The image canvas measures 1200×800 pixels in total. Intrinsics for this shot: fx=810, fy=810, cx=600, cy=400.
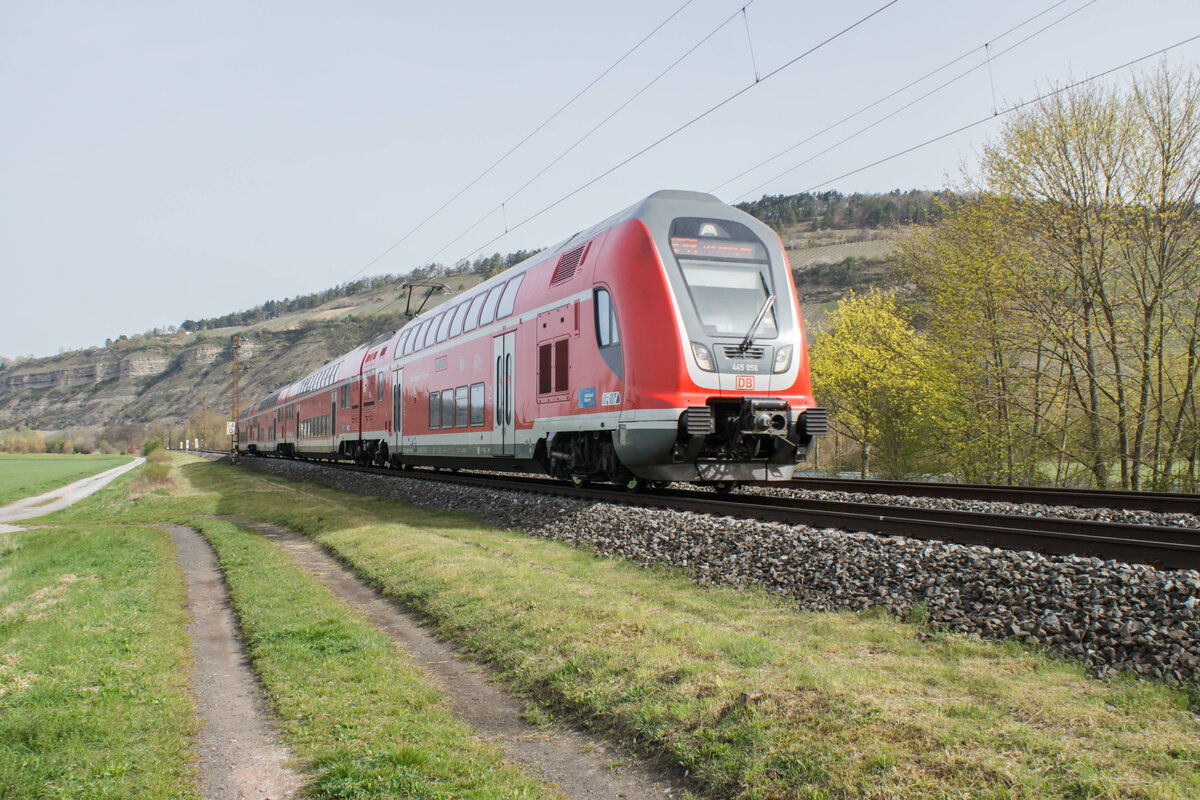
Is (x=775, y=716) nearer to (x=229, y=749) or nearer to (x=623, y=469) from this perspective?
(x=229, y=749)

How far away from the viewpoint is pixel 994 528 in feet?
24.5

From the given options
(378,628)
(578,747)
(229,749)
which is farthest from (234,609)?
(578,747)

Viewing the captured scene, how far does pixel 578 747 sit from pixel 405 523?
1011cm

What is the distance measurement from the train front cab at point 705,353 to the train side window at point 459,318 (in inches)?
298

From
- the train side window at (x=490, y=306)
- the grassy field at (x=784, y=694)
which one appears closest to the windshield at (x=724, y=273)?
Result: the grassy field at (x=784, y=694)

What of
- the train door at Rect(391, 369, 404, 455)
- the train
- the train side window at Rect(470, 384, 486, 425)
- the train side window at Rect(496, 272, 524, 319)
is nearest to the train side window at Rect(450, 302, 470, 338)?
the train side window at Rect(470, 384, 486, 425)

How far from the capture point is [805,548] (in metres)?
7.82

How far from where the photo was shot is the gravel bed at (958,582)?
16.0 feet

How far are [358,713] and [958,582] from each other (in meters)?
4.50

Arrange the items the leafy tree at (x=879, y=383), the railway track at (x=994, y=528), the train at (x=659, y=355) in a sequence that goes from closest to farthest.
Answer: the railway track at (x=994, y=528) → the train at (x=659, y=355) → the leafy tree at (x=879, y=383)

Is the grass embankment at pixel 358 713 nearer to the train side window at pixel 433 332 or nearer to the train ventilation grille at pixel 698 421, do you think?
the train ventilation grille at pixel 698 421

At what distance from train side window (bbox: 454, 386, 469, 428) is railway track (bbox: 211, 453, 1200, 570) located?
7021 millimetres

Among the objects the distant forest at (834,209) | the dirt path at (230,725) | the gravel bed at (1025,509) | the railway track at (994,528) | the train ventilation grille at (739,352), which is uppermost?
the distant forest at (834,209)

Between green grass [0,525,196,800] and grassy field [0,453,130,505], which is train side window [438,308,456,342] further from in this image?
grassy field [0,453,130,505]
